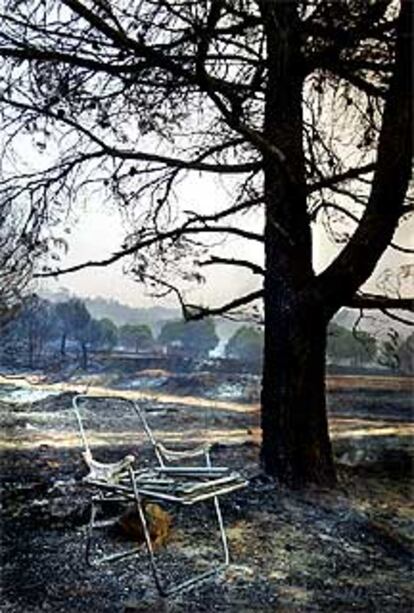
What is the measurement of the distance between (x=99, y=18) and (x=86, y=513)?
1601 mm

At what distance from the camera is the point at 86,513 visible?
7.58 ft

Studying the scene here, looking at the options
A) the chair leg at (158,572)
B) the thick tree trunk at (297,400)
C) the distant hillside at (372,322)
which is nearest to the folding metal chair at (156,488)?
the chair leg at (158,572)

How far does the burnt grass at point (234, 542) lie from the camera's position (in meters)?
1.68

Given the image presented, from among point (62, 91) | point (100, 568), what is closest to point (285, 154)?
point (62, 91)

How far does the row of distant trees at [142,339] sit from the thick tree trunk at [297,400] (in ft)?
1.51

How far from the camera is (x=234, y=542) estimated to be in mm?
2074

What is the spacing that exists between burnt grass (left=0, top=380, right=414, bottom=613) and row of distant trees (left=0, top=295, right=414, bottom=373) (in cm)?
37

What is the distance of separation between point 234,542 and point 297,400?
0.83 meters

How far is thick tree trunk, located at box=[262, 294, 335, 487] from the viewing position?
9.08 feet

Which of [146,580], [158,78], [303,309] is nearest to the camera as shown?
[146,580]

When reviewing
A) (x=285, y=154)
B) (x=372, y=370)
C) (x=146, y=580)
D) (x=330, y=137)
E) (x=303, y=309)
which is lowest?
(x=146, y=580)

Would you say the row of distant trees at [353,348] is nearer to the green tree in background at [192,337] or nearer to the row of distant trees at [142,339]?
the row of distant trees at [142,339]

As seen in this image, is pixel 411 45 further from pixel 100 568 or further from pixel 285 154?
pixel 100 568

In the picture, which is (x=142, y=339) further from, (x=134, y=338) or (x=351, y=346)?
(x=351, y=346)
